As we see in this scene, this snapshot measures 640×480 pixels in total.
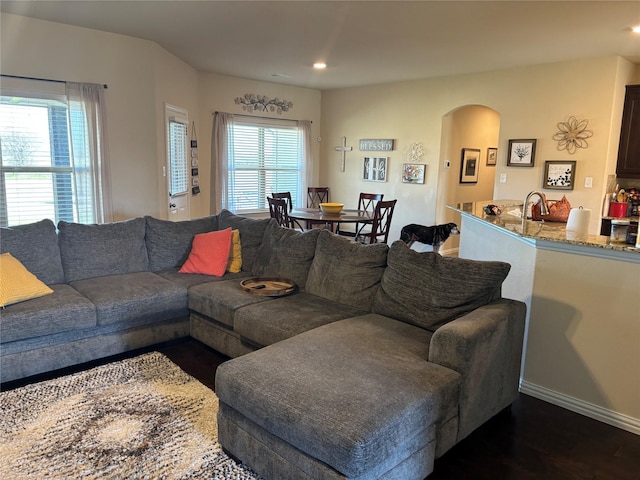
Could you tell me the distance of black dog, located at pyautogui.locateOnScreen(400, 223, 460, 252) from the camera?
5172 mm

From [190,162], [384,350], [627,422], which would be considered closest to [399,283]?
[384,350]

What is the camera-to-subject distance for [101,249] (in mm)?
3688

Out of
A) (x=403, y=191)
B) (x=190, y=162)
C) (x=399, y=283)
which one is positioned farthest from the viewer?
(x=403, y=191)

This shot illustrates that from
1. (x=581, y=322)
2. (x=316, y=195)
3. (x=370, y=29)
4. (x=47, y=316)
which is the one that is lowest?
(x=47, y=316)

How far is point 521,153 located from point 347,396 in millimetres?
4846

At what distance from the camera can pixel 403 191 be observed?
7.09 m

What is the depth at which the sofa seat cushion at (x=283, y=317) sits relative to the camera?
107 inches

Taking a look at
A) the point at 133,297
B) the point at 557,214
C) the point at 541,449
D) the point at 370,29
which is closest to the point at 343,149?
the point at 370,29

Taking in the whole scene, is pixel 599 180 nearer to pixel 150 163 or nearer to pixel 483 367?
pixel 483 367

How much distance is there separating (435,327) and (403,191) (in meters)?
4.73

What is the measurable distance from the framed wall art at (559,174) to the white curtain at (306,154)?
12.7ft

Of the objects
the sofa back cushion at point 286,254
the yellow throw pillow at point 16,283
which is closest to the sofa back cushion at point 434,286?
the sofa back cushion at point 286,254

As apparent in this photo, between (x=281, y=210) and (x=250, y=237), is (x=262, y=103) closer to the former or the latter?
(x=281, y=210)

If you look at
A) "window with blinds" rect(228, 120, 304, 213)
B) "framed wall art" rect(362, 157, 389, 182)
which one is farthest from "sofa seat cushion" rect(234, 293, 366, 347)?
"framed wall art" rect(362, 157, 389, 182)
